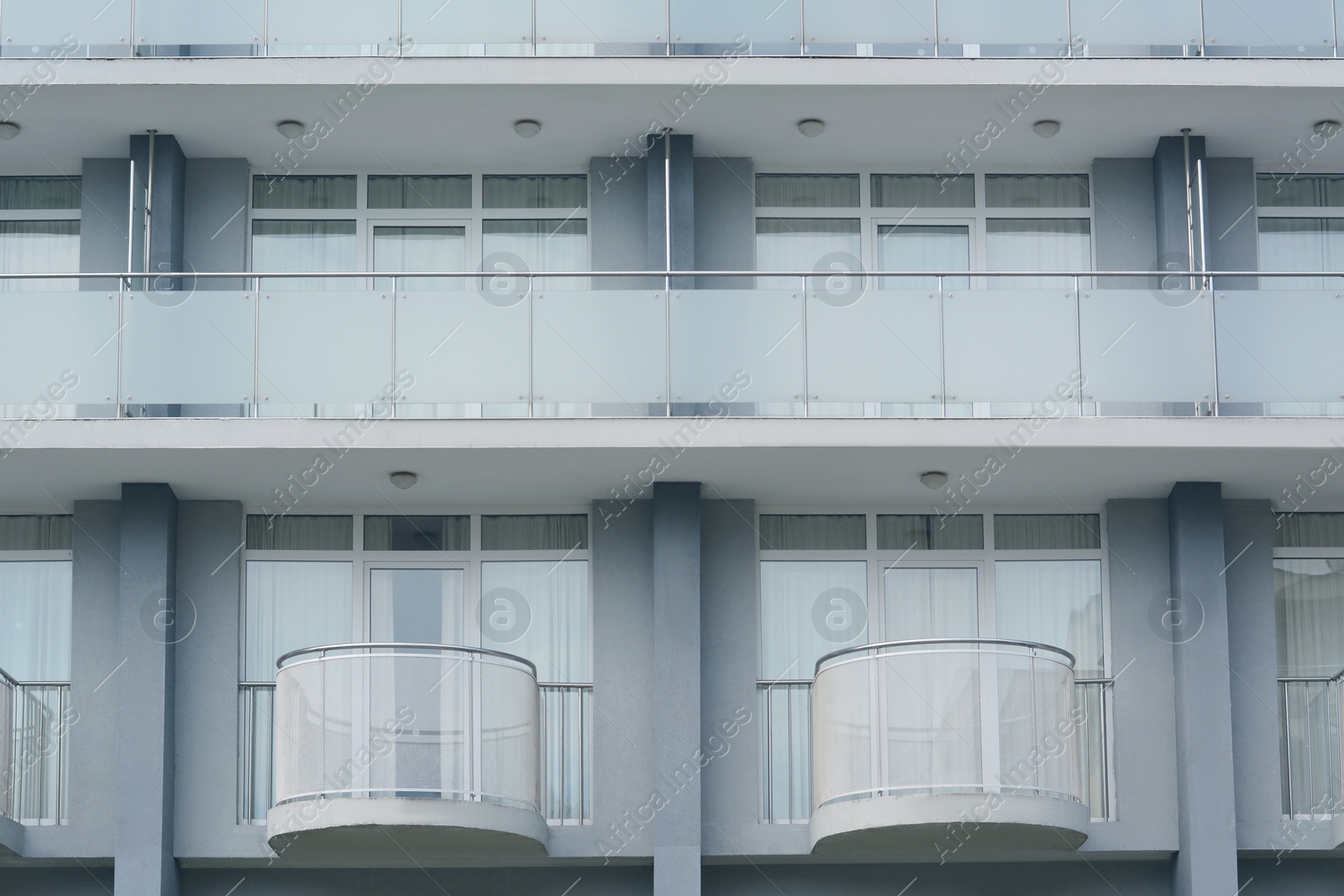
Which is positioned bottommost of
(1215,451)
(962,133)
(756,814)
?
(756,814)

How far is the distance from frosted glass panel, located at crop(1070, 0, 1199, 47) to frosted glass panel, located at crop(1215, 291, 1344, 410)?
255 cm

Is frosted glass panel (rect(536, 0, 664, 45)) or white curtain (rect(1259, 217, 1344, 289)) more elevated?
frosted glass panel (rect(536, 0, 664, 45))

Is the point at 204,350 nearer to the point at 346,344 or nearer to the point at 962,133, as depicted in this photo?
the point at 346,344

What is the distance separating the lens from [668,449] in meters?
18.8

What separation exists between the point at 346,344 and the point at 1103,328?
20.5 ft

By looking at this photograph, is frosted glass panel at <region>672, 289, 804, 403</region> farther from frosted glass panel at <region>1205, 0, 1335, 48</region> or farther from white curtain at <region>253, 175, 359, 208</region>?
frosted glass panel at <region>1205, 0, 1335, 48</region>

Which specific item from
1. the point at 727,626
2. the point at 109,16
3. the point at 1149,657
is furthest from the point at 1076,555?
the point at 109,16

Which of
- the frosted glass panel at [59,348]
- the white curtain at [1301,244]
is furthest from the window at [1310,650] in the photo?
the frosted glass panel at [59,348]

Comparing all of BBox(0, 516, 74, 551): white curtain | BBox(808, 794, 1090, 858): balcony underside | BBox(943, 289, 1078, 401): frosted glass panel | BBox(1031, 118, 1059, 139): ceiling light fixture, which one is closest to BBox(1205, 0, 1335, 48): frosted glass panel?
BBox(1031, 118, 1059, 139): ceiling light fixture

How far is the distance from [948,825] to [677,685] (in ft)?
8.49

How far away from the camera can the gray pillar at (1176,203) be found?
20.3m

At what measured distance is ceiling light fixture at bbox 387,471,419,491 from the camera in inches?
761

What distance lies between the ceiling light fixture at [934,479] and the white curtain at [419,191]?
16.0 ft

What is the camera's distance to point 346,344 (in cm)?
1909
